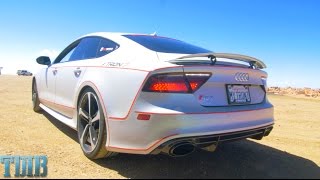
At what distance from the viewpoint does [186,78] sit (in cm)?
337

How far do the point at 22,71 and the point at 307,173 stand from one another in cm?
7721

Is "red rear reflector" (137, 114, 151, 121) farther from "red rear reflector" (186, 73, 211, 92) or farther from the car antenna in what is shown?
the car antenna

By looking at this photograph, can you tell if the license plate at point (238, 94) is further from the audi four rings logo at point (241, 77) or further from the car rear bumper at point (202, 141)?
the car rear bumper at point (202, 141)

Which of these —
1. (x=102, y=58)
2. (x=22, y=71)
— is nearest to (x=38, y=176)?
(x=102, y=58)

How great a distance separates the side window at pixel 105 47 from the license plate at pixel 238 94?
4.88ft

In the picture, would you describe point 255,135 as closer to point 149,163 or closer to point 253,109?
point 253,109

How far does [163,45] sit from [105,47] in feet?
2.53

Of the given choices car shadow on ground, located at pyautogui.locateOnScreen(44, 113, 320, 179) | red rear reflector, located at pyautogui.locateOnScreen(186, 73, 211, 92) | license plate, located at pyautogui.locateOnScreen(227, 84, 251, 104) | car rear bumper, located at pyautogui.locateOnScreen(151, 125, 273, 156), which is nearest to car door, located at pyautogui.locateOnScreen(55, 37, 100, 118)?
car shadow on ground, located at pyautogui.locateOnScreen(44, 113, 320, 179)

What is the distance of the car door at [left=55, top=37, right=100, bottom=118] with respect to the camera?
475 centimetres

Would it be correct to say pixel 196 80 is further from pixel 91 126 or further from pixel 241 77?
pixel 91 126

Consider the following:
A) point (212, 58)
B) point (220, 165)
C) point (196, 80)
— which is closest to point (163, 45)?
point (212, 58)

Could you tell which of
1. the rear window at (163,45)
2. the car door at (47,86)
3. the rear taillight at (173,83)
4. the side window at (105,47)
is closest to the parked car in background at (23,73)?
the car door at (47,86)

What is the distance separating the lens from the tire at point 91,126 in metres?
3.84

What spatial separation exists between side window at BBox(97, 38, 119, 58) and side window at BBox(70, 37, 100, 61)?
0.12 meters
